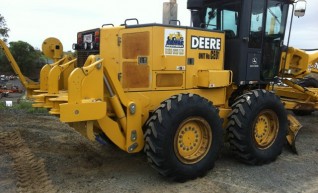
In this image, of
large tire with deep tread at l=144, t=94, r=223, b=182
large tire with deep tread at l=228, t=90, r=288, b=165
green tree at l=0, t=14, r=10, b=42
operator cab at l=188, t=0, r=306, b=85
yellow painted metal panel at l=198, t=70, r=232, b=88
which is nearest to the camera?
large tire with deep tread at l=144, t=94, r=223, b=182

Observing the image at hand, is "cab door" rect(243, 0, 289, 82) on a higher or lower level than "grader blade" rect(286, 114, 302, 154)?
higher

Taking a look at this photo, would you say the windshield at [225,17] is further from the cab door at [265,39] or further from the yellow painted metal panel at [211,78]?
the yellow painted metal panel at [211,78]

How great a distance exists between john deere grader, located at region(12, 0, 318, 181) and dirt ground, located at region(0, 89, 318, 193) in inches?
9.6

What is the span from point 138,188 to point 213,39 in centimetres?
260

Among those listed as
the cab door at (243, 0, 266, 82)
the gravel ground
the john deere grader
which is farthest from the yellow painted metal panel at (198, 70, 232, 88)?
the gravel ground

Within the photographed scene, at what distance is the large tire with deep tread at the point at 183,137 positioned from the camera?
4566 mm

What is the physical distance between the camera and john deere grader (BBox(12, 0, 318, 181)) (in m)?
4.58

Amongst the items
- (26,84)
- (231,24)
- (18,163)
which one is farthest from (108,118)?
(231,24)

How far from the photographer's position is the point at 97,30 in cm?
520

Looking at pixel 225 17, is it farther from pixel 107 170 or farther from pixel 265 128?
pixel 107 170

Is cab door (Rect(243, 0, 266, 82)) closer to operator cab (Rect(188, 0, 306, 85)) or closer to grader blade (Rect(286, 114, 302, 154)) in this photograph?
operator cab (Rect(188, 0, 306, 85))

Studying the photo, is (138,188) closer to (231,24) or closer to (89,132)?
(89,132)

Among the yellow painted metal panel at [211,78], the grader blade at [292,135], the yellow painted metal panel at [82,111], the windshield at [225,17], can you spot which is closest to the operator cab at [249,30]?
the windshield at [225,17]

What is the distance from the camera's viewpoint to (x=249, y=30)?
5918 mm
